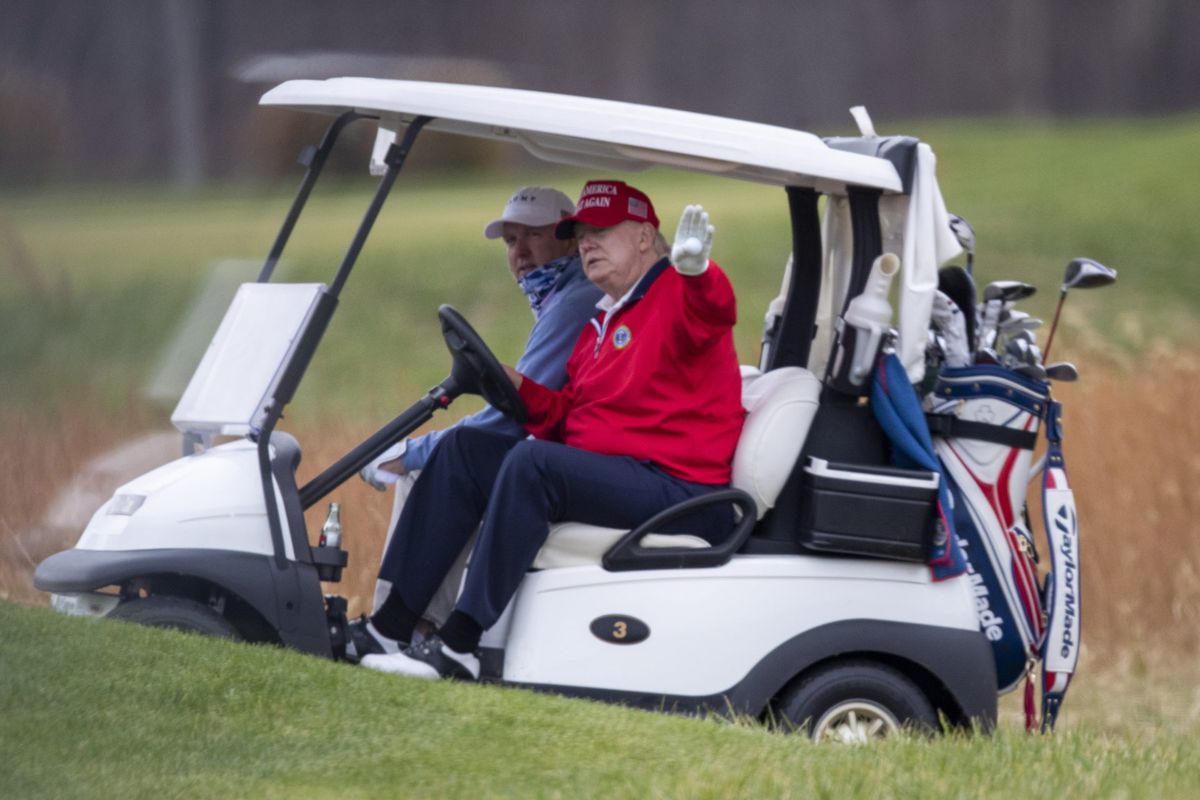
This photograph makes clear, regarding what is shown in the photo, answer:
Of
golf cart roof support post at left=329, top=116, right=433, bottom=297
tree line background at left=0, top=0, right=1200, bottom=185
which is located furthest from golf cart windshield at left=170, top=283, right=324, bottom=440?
tree line background at left=0, top=0, right=1200, bottom=185

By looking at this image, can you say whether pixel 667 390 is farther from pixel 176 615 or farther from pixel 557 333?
pixel 176 615

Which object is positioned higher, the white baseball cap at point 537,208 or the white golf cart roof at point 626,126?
the white golf cart roof at point 626,126

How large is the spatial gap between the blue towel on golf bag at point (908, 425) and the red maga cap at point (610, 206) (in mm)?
744

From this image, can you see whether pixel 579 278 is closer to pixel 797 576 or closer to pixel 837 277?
pixel 837 277

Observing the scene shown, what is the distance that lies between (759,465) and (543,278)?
3.44 ft

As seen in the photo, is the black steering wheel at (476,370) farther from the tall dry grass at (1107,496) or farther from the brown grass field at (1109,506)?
the tall dry grass at (1107,496)

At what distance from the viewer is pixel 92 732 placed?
3566mm

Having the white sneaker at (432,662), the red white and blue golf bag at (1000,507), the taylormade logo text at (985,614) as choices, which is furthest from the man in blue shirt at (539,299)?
the taylormade logo text at (985,614)

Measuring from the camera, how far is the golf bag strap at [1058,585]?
4418 mm

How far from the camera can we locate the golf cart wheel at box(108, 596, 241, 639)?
13.7ft

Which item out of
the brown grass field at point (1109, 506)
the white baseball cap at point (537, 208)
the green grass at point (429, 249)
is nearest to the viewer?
the white baseball cap at point (537, 208)

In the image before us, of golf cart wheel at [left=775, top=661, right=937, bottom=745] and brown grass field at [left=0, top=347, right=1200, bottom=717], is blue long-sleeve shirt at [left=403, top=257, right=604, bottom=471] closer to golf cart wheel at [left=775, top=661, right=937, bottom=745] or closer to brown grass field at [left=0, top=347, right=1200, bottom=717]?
golf cart wheel at [left=775, top=661, right=937, bottom=745]

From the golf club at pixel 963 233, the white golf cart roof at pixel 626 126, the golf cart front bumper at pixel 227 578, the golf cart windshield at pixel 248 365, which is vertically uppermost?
the white golf cart roof at pixel 626 126

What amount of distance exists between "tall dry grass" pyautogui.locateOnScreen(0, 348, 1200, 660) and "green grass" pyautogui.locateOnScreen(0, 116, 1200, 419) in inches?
17.0
